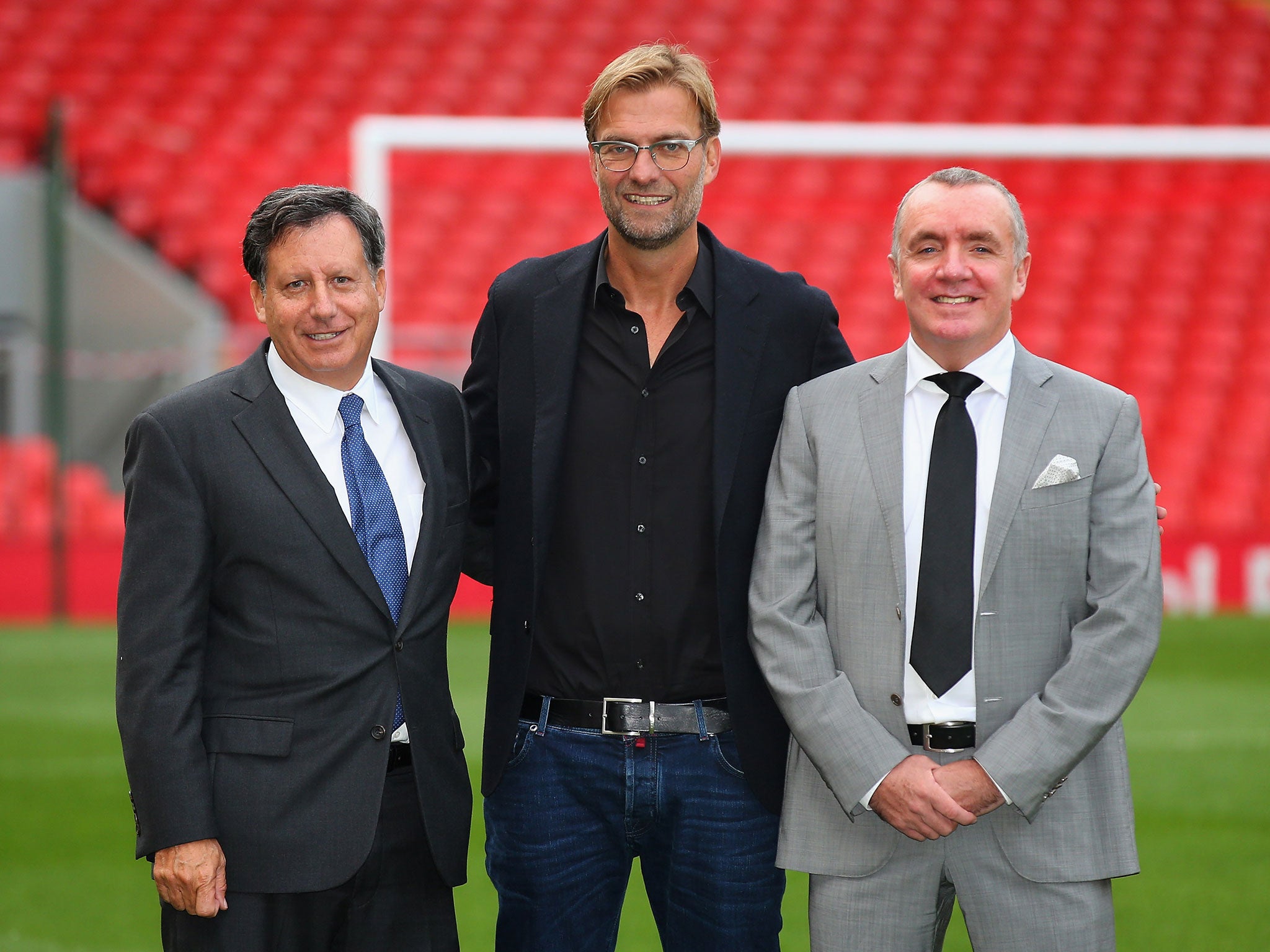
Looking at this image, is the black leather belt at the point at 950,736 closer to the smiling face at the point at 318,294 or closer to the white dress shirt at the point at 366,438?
the white dress shirt at the point at 366,438

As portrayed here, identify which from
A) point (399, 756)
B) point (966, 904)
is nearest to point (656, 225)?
point (399, 756)

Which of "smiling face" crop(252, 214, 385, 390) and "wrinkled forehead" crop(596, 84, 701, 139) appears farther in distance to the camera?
"wrinkled forehead" crop(596, 84, 701, 139)

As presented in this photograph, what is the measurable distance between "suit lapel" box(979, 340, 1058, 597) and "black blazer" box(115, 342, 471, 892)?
847 mm

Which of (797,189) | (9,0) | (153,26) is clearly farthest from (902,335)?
(9,0)

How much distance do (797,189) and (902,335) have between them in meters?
2.10

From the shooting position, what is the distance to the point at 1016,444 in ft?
7.06

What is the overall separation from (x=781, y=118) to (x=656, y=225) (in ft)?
35.9

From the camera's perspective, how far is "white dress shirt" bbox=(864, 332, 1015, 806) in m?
2.15

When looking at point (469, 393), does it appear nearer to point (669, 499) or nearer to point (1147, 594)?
point (669, 499)

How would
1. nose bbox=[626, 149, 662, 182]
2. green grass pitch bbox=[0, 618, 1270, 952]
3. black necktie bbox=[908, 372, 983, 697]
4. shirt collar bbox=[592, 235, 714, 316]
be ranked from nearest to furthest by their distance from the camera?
black necktie bbox=[908, 372, 983, 697] → nose bbox=[626, 149, 662, 182] → shirt collar bbox=[592, 235, 714, 316] → green grass pitch bbox=[0, 618, 1270, 952]

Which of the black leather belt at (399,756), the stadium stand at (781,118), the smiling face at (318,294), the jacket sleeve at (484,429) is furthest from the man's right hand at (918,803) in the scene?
the stadium stand at (781,118)

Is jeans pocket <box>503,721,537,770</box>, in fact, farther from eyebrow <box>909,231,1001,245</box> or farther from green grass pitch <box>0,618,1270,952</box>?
green grass pitch <box>0,618,1270,952</box>

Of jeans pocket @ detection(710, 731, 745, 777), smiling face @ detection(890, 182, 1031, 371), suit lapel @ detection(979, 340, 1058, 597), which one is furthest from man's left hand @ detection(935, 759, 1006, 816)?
smiling face @ detection(890, 182, 1031, 371)

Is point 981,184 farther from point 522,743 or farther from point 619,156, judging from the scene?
Answer: point 522,743
